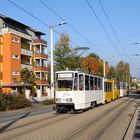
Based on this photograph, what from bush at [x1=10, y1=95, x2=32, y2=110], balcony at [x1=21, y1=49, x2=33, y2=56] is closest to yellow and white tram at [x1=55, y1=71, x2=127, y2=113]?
bush at [x1=10, y1=95, x2=32, y2=110]

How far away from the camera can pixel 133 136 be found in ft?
46.1

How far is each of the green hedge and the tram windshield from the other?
9919mm

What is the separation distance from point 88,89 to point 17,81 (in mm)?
35230

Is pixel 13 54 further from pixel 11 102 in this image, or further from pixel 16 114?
pixel 16 114

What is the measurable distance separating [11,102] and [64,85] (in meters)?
11.7

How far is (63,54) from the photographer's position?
7144 centimetres

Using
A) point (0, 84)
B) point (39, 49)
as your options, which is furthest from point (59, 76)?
point (39, 49)

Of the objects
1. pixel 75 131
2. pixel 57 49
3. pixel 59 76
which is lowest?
pixel 75 131

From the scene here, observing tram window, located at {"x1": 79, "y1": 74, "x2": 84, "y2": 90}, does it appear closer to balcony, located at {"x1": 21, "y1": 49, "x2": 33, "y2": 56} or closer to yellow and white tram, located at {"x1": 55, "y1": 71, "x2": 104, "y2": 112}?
yellow and white tram, located at {"x1": 55, "y1": 71, "x2": 104, "y2": 112}

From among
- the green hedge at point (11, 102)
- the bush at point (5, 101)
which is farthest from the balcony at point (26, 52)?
the bush at point (5, 101)

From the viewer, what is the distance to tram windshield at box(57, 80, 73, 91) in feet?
83.9

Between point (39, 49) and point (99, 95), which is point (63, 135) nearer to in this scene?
point (99, 95)

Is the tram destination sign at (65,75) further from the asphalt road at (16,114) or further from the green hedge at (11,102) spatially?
the green hedge at (11,102)

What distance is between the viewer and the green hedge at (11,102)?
113 feet
